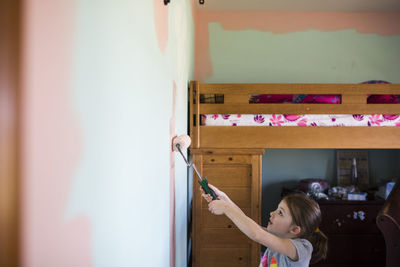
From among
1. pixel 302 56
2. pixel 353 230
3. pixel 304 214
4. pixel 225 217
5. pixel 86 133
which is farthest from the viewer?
pixel 302 56

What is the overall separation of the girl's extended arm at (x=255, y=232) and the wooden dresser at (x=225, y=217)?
94 cm

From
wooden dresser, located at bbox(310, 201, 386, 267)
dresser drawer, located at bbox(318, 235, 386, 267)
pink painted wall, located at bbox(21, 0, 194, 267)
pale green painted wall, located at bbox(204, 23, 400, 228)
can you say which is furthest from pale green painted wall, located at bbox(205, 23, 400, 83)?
pink painted wall, located at bbox(21, 0, 194, 267)

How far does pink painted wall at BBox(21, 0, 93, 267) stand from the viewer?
9.6 inches

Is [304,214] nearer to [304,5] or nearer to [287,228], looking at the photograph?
[287,228]

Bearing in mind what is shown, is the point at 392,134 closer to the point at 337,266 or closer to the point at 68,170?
the point at 337,266

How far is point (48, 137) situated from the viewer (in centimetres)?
27

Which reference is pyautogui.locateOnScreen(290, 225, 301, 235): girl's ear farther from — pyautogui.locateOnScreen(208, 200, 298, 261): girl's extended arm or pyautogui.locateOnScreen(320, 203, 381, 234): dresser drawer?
pyautogui.locateOnScreen(320, 203, 381, 234): dresser drawer

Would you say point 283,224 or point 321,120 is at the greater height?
point 321,120

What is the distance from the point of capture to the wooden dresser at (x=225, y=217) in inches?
78.0

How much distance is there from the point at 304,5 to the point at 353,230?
2229 mm

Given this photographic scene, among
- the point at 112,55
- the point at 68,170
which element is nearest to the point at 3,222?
the point at 68,170

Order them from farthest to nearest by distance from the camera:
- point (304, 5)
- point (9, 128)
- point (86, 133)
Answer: point (304, 5) → point (86, 133) → point (9, 128)

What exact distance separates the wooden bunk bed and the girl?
2.68 feet

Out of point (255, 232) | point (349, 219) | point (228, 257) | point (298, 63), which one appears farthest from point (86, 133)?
point (298, 63)
